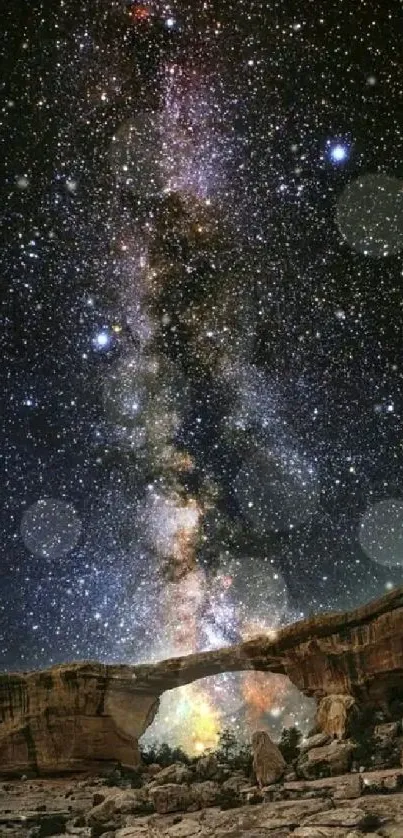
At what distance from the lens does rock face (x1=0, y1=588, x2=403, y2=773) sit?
21828 mm

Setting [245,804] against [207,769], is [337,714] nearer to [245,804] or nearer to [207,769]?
[207,769]

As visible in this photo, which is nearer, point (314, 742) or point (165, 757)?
point (314, 742)

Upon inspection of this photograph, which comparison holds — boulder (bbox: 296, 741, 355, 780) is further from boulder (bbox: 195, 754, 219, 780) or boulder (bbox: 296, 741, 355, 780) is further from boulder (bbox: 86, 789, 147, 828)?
boulder (bbox: 86, 789, 147, 828)

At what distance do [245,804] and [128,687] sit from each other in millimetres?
12903

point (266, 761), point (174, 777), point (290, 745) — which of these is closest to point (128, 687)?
point (174, 777)

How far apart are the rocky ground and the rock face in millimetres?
4169

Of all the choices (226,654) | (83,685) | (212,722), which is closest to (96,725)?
(83,685)

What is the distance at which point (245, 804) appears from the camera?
1406cm

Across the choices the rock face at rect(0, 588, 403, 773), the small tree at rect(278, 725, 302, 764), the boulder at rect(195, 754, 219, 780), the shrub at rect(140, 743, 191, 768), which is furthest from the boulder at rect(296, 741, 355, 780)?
the shrub at rect(140, 743, 191, 768)

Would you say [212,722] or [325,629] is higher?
[325,629]

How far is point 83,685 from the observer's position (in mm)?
25844

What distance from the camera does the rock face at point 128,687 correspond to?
71.6 ft

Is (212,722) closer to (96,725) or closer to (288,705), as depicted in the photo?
(288,705)

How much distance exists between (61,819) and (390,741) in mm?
8731
